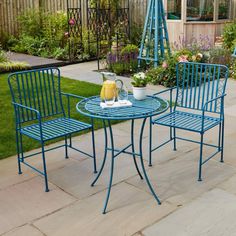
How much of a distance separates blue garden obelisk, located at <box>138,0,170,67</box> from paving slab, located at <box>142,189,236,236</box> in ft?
17.1

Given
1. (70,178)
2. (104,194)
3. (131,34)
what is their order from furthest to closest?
(131,34) → (70,178) → (104,194)

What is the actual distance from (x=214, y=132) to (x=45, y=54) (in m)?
6.88

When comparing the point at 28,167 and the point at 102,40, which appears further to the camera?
the point at 102,40

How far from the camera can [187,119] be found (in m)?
3.78

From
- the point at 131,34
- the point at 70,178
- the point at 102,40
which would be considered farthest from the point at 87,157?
the point at 131,34

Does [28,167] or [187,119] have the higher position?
[187,119]

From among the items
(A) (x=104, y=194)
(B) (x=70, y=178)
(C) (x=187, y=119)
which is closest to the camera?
(A) (x=104, y=194)

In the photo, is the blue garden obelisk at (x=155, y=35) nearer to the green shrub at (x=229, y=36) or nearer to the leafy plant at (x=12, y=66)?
the green shrub at (x=229, y=36)

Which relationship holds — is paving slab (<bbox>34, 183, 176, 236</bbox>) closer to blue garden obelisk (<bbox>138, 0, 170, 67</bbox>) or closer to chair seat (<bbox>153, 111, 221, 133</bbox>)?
chair seat (<bbox>153, 111, 221, 133</bbox>)

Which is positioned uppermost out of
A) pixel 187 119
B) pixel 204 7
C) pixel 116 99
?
pixel 204 7

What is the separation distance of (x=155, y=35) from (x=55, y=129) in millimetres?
5056

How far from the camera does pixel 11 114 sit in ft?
17.9

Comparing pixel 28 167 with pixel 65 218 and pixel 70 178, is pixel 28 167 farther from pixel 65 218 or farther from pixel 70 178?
pixel 65 218

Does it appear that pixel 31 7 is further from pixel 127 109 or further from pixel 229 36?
pixel 127 109
